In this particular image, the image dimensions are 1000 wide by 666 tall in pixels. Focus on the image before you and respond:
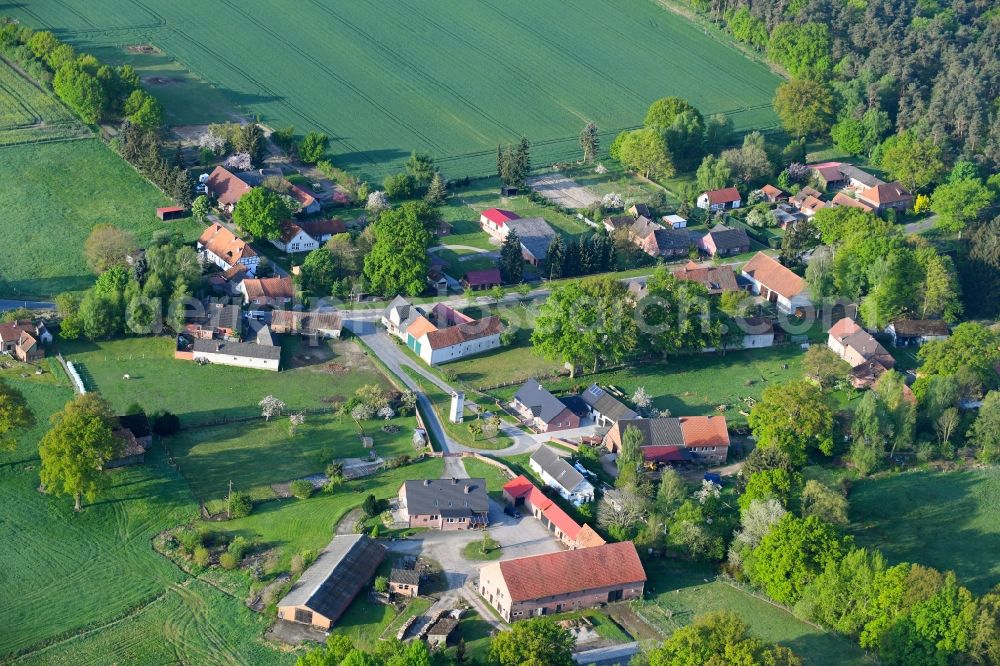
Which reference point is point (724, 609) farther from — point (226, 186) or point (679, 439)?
point (226, 186)

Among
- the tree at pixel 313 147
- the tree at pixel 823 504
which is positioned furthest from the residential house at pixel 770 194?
the tree at pixel 823 504

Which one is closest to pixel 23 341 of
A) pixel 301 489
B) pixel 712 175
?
pixel 301 489

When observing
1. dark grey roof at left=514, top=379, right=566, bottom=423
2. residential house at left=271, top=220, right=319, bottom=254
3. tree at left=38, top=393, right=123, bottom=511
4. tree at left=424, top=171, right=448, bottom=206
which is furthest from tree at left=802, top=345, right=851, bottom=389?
tree at left=38, top=393, right=123, bottom=511

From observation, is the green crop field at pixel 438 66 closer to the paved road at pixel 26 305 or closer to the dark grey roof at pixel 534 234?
the dark grey roof at pixel 534 234

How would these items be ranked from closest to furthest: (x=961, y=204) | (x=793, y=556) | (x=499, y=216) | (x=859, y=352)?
(x=793, y=556) → (x=859, y=352) → (x=499, y=216) → (x=961, y=204)

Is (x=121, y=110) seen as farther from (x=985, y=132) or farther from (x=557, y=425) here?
(x=985, y=132)
